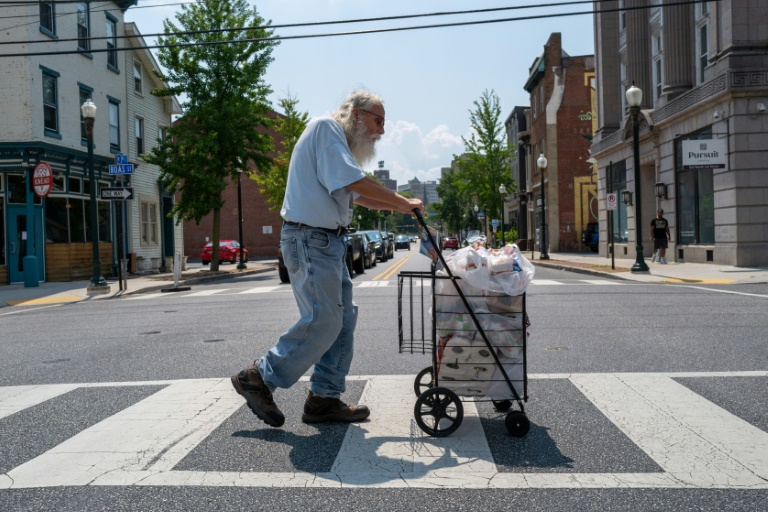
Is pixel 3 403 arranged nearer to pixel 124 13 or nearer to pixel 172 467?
pixel 172 467

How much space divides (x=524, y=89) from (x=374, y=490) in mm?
56958

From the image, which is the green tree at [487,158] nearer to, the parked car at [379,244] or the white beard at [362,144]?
the parked car at [379,244]

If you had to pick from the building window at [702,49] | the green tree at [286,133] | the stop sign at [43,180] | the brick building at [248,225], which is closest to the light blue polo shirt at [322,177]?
the stop sign at [43,180]

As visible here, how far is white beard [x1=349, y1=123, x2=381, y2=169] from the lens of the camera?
4.52 metres

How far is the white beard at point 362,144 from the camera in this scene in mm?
4516

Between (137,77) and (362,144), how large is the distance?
1191 inches

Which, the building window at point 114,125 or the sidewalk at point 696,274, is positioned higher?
the building window at point 114,125

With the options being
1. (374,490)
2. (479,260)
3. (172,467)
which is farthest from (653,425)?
(172,467)

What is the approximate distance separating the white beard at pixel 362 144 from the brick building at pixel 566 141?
140 ft

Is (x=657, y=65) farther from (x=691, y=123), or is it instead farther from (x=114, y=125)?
(x=114, y=125)

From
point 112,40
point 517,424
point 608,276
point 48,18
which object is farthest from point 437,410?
point 112,40

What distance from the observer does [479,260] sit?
4258 millimetres

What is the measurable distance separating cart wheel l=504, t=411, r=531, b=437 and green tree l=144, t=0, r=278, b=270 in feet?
81.6

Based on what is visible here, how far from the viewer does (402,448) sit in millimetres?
3979
